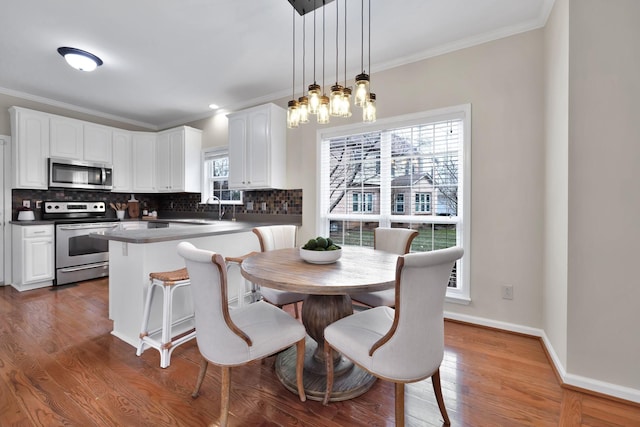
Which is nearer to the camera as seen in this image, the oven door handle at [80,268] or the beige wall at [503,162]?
the beige wall at [503,162]

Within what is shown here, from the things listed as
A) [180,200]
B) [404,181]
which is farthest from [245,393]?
[180,200]

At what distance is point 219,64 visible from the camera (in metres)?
3.14

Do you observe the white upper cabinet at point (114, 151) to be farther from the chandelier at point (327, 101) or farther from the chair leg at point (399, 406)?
the chair leg at point (399, 406)

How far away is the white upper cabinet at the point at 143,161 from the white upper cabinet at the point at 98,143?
353 mm

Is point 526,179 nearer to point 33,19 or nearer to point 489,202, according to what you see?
point 489,202

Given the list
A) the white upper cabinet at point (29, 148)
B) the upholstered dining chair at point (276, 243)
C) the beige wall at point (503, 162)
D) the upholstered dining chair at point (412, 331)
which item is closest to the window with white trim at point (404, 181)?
the beige wall at point (503, 162)

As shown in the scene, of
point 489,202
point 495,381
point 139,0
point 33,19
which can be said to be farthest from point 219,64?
point 495,381

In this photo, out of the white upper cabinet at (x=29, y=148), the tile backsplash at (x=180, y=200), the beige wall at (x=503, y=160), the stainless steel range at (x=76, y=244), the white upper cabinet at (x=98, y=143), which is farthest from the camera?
the white upper cabinet at (x=98, y=143)

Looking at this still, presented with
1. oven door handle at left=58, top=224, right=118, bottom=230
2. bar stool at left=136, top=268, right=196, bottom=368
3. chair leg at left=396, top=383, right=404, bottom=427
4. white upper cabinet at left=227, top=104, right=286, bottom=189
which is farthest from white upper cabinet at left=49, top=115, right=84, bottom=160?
chair leg at left=396, top=383, right=404, bottom=427

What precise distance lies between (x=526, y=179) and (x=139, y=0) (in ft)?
11.3

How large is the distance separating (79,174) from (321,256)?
448 cm

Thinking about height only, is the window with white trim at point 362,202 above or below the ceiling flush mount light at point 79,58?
below

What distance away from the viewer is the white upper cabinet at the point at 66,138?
3.96 meters

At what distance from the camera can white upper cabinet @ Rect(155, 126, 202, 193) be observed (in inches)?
183
